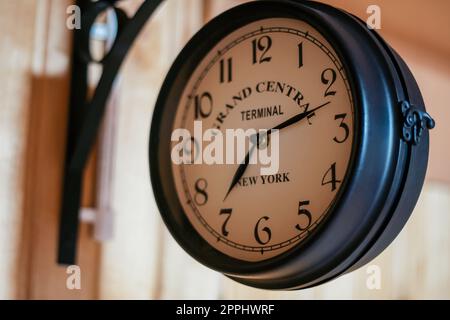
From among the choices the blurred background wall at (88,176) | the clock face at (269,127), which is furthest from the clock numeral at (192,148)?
the blurred background wall at (88,176)

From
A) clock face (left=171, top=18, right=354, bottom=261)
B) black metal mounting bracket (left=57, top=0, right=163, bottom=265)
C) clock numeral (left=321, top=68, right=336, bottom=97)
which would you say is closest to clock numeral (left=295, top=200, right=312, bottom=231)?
clock face (left=171, top=18, right=354, bottom=261)

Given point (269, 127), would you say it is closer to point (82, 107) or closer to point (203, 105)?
point (203, 105)

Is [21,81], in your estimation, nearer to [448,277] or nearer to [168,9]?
[168,9]

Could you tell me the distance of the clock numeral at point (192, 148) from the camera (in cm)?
81

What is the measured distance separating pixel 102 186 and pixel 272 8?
A: 46cm

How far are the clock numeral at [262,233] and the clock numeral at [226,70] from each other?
0.59 ft

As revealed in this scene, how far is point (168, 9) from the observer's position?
118cm

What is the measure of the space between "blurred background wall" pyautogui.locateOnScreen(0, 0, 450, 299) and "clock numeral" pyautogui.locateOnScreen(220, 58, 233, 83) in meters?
0.33

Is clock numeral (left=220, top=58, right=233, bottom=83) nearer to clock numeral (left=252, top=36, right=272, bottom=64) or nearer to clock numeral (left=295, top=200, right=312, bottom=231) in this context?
clock numeral (left=252, top=36, right=272, bottom=64)

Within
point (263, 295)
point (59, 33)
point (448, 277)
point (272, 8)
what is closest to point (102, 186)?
point (59, 33)

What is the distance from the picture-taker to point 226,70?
798mm

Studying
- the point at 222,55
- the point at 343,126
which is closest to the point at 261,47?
the point at 222,55

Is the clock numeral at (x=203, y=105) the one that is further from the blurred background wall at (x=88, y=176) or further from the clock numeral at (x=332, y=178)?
the blurred background wall at (x=88, y=176)

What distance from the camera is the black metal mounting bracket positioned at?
93 cm
